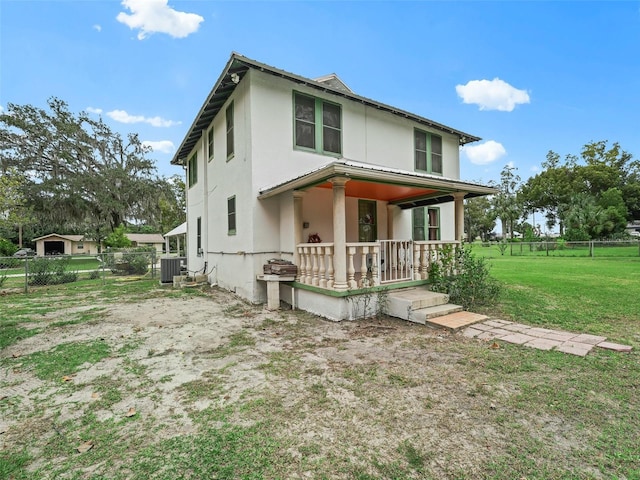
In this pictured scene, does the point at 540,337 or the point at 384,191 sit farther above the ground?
the point at 384,191

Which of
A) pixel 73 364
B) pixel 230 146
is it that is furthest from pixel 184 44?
pixel 73 364

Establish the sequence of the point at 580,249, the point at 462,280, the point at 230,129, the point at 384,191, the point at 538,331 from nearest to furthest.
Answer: the point at 538,331
the point at 462,280
the point at 384,191
the point at 230,129
the point at 580,249

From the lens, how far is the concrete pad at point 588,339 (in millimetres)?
4180

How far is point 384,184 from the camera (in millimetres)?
6398

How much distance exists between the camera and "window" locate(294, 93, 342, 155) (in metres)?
7.95

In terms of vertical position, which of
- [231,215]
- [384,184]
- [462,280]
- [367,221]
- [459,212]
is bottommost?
[462,280]

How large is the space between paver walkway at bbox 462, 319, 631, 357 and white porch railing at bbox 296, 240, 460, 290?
1922mm

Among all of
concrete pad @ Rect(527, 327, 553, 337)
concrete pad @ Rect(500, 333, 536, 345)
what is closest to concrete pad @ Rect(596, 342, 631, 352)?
concrete pad @ Rect(527, 327, 553, 337)

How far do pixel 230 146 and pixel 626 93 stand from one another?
32.3 metres

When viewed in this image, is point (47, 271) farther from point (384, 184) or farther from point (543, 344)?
point (543, 344)

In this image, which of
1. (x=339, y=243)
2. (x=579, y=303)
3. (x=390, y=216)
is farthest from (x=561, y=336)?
(x=390, y=216)

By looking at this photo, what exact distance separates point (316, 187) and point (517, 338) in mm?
4930

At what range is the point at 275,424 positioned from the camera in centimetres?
244

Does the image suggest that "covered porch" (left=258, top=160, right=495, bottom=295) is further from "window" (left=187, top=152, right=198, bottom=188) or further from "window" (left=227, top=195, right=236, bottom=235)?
"window" (left=187, top=152, right=198, bottom=188)
